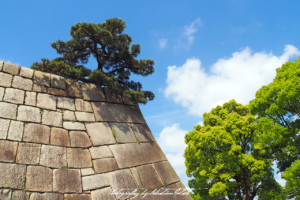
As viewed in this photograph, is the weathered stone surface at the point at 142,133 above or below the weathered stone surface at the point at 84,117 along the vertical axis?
below

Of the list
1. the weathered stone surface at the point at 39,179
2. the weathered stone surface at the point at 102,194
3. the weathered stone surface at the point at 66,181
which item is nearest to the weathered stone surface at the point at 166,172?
the weathered stone surface at the point at 102,194

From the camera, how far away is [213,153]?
482 inches

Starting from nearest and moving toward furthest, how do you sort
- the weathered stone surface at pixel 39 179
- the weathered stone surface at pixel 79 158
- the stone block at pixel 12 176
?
the stone block at pixel 12 176
the weathered stone surface at pixel 39 179
the weathered stone surface at pixel 79 158

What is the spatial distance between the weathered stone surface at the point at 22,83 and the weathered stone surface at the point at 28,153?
4.79ft

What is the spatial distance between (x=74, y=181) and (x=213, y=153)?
421 inches

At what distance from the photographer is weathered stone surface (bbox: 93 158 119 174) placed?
3.94 metres

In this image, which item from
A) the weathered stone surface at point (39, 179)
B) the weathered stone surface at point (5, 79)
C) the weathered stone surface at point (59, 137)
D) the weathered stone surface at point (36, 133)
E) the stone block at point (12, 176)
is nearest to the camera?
the stone block at point (12, 176)

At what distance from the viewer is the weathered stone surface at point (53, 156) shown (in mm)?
3561

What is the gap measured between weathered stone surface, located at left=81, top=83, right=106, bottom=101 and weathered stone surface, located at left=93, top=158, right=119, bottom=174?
189 centimetres

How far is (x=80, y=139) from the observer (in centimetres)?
422

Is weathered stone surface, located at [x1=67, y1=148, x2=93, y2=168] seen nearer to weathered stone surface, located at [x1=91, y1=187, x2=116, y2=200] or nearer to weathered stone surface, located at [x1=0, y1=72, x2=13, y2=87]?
weathered stone surface, located at [x1=91, y1=187, x2=116, y2=200]

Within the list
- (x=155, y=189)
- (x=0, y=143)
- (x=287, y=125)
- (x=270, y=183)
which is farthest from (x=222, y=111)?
(x=0, y=143)

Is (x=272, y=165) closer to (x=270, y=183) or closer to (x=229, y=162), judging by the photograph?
(x=270, y=183)

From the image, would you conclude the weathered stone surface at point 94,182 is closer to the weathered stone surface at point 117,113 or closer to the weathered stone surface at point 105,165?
the weathered stone surface at point 105,165
